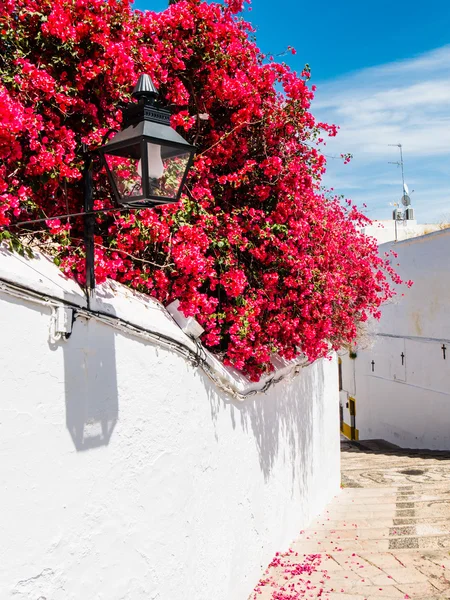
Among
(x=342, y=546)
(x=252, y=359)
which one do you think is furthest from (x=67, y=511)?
(x=342, y=546)

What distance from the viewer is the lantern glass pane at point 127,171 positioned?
3.05m

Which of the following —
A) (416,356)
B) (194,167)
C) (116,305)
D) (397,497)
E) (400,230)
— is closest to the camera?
(116,305)

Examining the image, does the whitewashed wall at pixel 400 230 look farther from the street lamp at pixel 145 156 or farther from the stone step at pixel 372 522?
the street lamp at pixel 145 156

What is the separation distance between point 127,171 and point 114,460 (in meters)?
1.44

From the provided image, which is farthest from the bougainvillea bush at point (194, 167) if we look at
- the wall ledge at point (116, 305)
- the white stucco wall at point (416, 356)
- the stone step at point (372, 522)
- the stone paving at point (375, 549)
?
the white stucco wall at point (416, 356)

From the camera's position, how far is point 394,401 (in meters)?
17.1

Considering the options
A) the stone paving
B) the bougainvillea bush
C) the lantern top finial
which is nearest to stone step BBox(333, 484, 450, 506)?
the stone paving

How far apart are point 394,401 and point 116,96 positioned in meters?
14.8

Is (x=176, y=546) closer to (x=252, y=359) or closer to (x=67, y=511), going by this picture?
(x=67, y=511)

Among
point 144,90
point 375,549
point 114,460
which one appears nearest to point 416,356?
point 375,549

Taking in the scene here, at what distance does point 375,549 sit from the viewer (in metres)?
6.37

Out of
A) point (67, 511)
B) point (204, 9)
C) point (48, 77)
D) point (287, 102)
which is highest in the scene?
point (204, 9)

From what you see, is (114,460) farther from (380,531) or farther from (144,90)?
(380,531)

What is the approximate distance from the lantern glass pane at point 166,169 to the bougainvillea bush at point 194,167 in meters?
0.66
